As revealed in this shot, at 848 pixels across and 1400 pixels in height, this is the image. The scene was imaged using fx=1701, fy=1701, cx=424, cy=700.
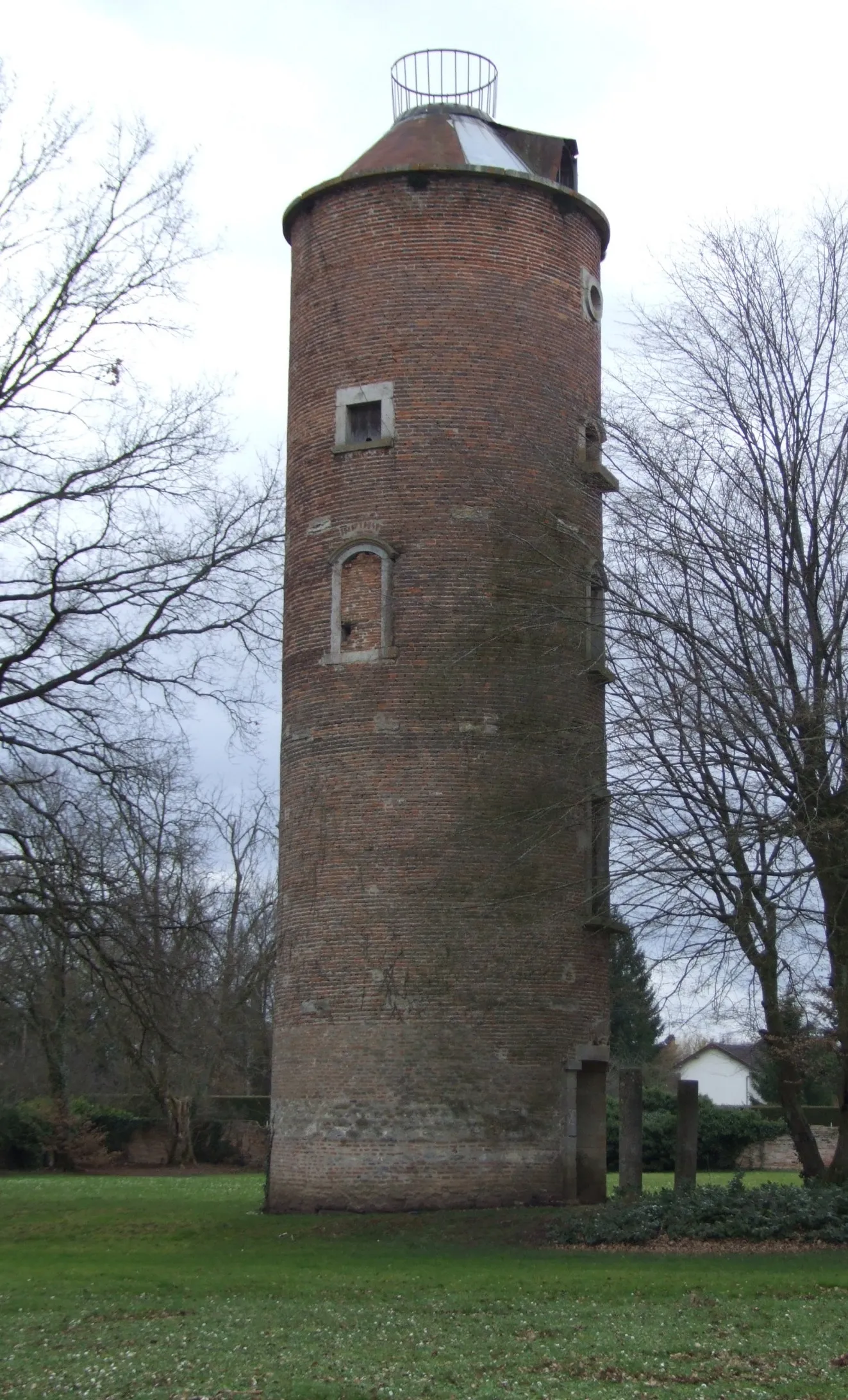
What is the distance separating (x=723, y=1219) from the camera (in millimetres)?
19500

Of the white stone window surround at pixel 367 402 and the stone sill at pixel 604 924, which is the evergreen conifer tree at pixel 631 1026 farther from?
the white stone window surround at pixel 367 402

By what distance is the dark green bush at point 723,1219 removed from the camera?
62.2ft

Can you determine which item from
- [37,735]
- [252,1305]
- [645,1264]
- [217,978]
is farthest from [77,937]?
[217,978]

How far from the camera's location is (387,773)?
22.7 meters

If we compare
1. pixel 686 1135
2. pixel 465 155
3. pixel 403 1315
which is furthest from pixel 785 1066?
pixel 465 155

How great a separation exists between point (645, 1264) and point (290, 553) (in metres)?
11.5

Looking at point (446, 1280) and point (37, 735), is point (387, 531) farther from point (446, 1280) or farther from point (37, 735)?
point (446, 1280)

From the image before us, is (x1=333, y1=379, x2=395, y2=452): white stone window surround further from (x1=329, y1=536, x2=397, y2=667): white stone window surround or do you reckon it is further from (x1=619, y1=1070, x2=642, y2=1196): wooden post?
(x1=619, y1=1070, x2=642, y2=1196): wooden post

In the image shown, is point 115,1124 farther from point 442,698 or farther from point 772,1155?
point 442,698

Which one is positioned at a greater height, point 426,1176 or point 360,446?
point 360,446

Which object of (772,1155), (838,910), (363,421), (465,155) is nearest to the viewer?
(838,910)

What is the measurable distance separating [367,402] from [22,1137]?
85.2 feet

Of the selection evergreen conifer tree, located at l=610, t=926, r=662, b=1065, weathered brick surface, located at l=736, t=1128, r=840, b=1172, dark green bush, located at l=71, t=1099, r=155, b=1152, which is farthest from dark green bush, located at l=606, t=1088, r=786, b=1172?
dark green bush, located at l=71, t=1099, r=155, b=1152

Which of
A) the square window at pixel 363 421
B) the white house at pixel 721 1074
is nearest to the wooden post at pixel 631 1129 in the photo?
the square window at pixel 363 421
